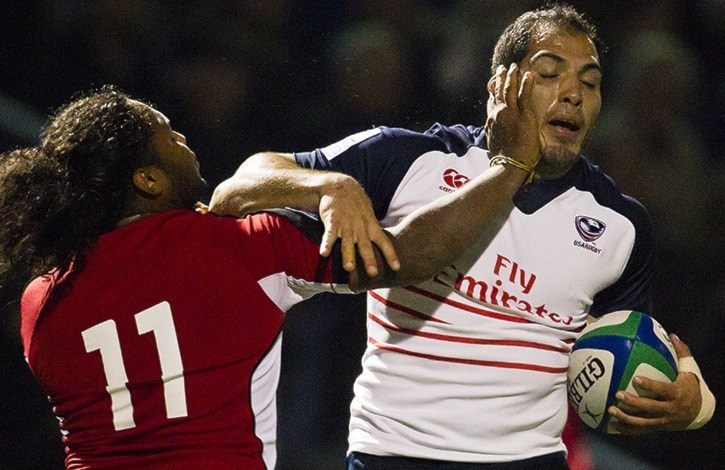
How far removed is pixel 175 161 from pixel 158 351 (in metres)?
0.43

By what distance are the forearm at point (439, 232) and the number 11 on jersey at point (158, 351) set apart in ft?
1.24

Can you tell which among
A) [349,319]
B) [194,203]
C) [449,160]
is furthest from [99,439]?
[349,319]

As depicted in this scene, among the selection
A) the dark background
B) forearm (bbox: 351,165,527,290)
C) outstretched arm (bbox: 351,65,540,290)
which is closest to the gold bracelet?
outstretched arm (bbox: 351,65,540,290)

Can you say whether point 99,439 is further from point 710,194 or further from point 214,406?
point 710,194

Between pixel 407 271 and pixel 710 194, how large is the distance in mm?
3319

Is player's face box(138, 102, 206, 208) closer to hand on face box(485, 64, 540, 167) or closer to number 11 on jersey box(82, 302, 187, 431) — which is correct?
number 11 on jersey box(82, 302, 187, 431)

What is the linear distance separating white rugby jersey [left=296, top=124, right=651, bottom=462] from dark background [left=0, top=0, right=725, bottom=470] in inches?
68.0

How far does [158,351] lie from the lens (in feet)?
6.62

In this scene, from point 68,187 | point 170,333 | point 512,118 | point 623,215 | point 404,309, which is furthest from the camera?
point 623,215

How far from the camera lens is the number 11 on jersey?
6.57 feet

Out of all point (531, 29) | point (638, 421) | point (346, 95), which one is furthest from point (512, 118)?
point (346, 95)

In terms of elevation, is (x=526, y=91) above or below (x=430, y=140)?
above

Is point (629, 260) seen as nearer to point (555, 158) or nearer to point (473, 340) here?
point (555, 158)

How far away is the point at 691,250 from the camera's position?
4887 millimetres
